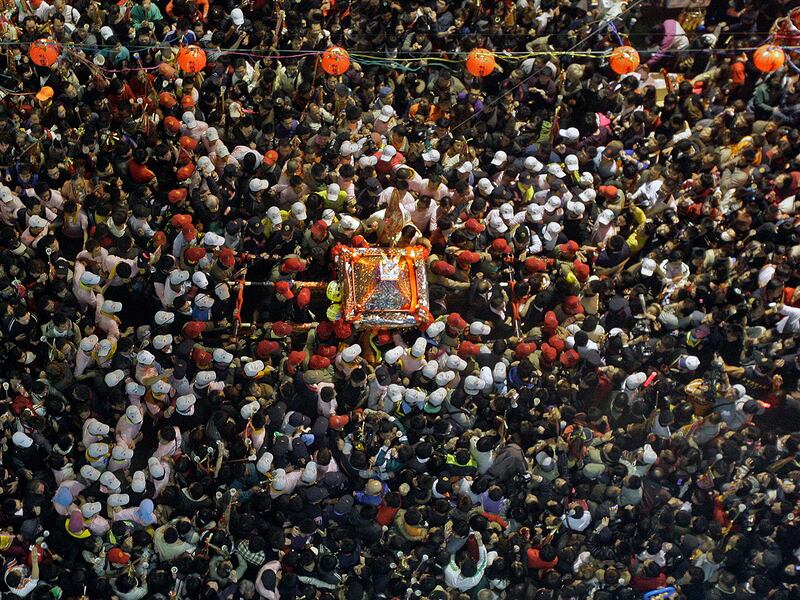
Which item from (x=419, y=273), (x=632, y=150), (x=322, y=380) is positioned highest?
(x=632, y=150)

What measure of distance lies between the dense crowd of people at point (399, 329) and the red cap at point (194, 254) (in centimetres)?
12

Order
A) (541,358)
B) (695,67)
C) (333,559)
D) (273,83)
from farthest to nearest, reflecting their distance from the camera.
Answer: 1. (695,67)
2. (273,83)
3. (541,358)
4. (333,559)

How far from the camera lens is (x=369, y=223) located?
12.7m

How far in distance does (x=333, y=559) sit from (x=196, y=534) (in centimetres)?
A: 129

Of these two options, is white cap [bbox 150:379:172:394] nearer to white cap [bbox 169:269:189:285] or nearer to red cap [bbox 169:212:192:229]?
white cap [bbox 169:269:189:285]

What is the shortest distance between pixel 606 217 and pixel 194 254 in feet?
15.3

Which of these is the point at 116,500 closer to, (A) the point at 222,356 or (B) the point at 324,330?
(A) the point at 222,356

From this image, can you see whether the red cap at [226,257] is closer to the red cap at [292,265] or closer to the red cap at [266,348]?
the red cap at [292,265]

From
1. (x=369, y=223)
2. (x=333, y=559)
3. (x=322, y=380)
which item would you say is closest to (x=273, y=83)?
(x=369, y=223)

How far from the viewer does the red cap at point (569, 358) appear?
468 inches

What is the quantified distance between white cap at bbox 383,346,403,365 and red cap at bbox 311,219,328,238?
5.27 feet

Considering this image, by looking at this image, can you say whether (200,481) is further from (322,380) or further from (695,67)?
(695,67)

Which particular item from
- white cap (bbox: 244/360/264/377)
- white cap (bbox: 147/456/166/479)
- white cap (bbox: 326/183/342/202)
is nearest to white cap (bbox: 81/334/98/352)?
white cap (bbox: 147/456/166/479)

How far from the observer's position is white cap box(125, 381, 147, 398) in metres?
11.0
